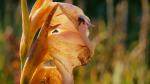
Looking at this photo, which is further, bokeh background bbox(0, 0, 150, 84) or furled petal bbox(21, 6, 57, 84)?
bokeh background bbox(0, 0, 150, 84)

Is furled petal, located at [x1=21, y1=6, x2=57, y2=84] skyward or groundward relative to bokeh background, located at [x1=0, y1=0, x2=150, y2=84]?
skyward

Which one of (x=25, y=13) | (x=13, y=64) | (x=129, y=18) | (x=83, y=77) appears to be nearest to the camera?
(x=25, y=13)

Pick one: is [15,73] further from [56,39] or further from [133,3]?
[133,3]

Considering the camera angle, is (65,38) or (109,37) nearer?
(65,38)

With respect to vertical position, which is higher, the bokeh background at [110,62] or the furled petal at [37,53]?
the furled petal at [37,53]

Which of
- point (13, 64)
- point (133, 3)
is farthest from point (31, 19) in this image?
point (133, 3)

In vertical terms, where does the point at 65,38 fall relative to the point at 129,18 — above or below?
above

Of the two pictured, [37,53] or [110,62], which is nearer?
[37,53]

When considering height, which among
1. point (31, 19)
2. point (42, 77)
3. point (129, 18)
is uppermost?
point (31, 19)

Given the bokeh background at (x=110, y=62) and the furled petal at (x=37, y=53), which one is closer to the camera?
the furled petal at (x=37, y=53)

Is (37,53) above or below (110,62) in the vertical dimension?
above

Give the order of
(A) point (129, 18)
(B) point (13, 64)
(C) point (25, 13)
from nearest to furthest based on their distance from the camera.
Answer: (C) point (25, 13)
(B) point (13, 64)
(A) point (129, 18)
